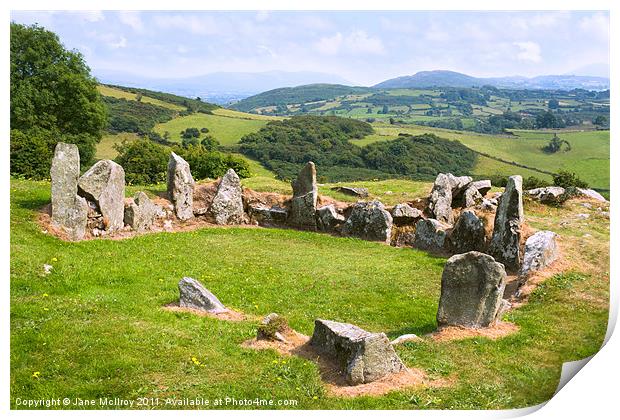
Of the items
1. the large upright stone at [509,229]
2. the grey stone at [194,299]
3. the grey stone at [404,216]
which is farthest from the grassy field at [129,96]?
the grey stone at [194,299]

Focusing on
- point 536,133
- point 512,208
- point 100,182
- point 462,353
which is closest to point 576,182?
point 512,208

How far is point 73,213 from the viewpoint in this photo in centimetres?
2542

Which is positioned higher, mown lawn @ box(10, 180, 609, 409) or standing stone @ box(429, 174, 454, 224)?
standing stone @ box(429, 174, 454, 224)

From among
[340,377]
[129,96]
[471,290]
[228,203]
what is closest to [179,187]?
[228,203]

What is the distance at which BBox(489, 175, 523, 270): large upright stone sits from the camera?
2591 cm

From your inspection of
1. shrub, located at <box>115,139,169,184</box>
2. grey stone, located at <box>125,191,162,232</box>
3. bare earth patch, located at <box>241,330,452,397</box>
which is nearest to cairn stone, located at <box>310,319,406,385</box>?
bare earth patch, located at <box>241,330,452,397</box>

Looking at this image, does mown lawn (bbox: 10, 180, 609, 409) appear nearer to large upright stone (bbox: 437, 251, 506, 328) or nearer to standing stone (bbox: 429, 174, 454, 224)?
large upright stone (bbox: 437, 251, 506, 328)

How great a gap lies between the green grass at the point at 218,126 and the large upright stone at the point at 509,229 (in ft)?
300

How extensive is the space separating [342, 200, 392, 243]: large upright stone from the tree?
33399 mm

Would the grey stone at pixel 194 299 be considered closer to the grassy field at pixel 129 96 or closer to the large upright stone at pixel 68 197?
the large upright stone at pixel 68 197

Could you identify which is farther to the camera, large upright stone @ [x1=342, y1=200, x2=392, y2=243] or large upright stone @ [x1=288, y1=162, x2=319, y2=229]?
large upright stone @ [x1=288, y1=162, x2=319, y2=229]

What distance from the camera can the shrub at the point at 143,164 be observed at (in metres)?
59.0

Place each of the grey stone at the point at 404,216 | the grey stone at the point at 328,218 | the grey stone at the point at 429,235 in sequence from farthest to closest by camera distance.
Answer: the grey stone at the point at 328,218 < the grey stone at the point at 404,216 < the grey stone at the point at 429,235

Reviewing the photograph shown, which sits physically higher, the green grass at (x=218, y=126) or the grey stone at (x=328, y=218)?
the green grass at (x=218, y=126)
